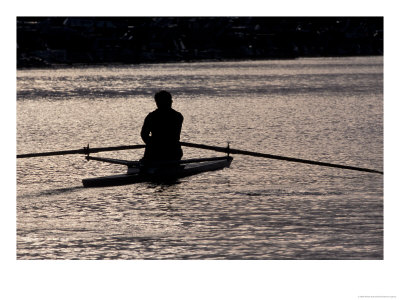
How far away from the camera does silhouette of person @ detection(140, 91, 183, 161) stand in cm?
1914

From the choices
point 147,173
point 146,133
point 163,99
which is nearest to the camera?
point 163,99

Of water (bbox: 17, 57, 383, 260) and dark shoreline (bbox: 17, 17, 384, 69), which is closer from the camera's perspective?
water (bbox: 17, 57, 383, 260)

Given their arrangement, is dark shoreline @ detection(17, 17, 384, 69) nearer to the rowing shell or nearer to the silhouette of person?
the rowing shell

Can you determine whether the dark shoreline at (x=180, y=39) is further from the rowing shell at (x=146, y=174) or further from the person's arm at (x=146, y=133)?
the person's arm at (x=146, y=133)

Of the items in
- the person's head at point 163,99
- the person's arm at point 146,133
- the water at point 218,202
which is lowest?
the water at point 218,202

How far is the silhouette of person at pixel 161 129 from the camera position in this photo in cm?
1914

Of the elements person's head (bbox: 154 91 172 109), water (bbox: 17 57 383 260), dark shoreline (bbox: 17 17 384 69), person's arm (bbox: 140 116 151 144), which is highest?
dark shoreline (bbox: 17 17 384 69)

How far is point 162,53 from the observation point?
520 ft

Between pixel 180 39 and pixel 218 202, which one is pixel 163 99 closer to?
pixel 218 202

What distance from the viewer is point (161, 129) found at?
1925 cm

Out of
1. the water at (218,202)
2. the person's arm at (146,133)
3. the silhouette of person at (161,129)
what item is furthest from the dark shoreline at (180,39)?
the person's arm at (146,133)

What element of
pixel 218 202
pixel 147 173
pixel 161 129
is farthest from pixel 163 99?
pixel 218 202

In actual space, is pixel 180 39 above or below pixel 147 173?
above

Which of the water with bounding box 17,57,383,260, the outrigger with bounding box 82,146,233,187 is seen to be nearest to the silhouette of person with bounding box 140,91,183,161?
the outrigger with bounding box 82,146,233,187
